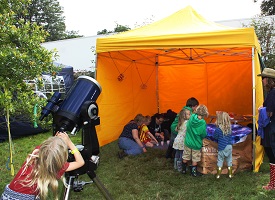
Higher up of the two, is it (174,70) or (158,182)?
(174,70)

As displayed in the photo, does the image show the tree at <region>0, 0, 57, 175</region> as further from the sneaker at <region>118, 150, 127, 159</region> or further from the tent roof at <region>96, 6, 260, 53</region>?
the sneaker at <region>118, 150, 127, 159</region>

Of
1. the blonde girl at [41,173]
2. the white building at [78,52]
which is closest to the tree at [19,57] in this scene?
the blonde girl at [41,173]

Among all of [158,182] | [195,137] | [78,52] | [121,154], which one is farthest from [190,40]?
[78,52]

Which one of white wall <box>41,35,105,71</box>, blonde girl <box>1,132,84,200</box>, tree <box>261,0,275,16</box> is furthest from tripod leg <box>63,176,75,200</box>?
tree <box>261,0,275,16</box>

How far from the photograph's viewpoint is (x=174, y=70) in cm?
869

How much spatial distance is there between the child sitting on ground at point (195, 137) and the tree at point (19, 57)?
90.0 inches

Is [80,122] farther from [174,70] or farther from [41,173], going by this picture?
[174,70]

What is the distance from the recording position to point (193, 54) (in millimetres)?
7977

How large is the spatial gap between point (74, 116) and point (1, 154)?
15.1 feet

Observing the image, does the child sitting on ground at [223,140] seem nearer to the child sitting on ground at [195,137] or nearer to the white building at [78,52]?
the child sitting on ground at [195,137]

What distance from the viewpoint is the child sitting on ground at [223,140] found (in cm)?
439

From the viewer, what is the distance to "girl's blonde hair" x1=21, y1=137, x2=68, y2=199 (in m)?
2.11

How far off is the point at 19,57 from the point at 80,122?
3.53 feet

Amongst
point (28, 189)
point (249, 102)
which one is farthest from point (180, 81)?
point (28, 189)
